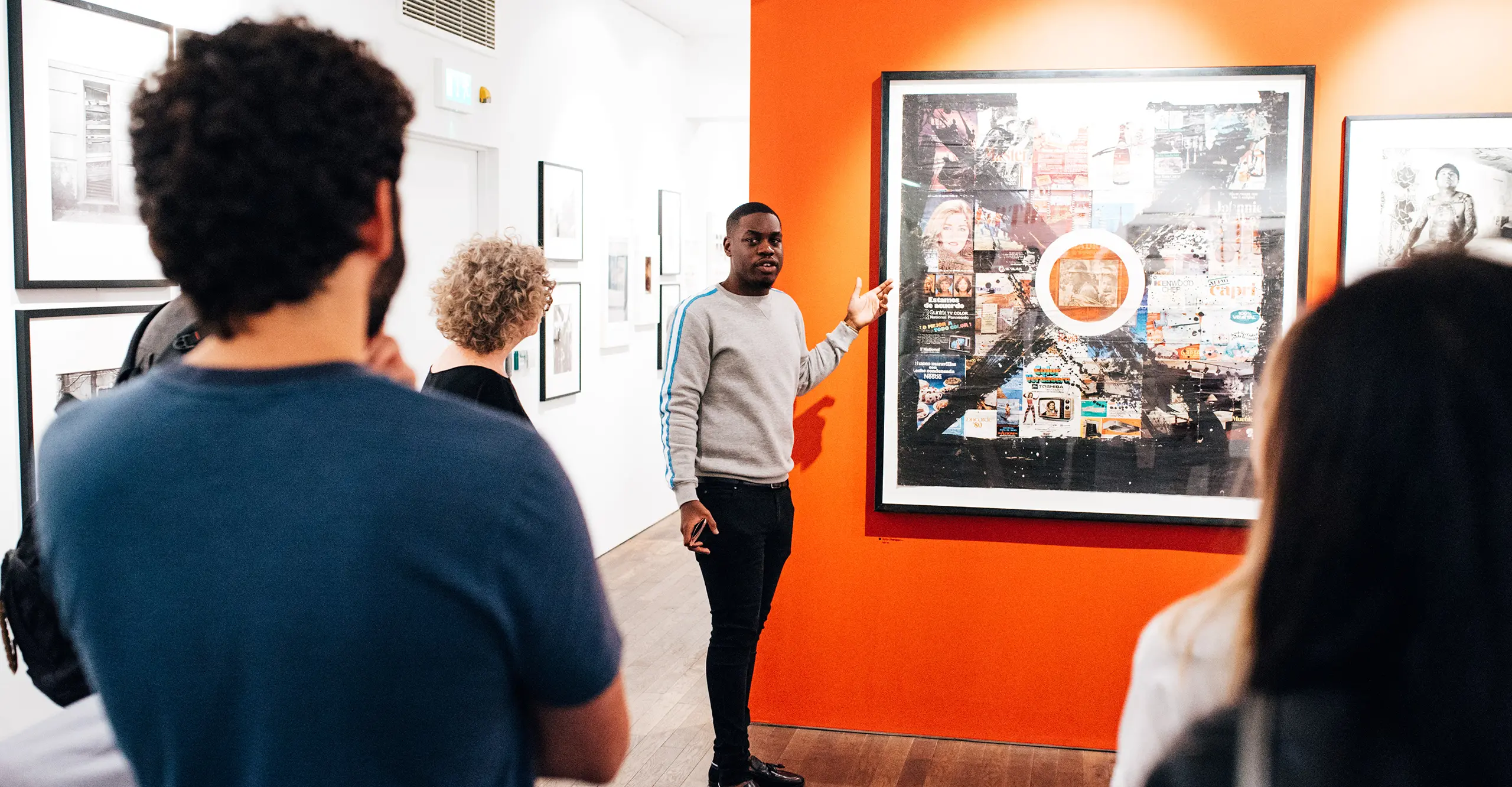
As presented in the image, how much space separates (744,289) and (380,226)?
228 cm

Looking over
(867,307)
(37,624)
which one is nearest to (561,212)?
(867,307)

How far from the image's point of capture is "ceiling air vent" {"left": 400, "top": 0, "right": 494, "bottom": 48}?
432cm

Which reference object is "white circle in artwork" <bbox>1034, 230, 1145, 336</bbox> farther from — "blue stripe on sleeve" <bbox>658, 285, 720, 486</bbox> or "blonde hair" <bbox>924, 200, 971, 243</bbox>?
"blue stripe on sleeve" <bbox>658, 285, 720, 486</bbox>

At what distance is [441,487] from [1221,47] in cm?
297

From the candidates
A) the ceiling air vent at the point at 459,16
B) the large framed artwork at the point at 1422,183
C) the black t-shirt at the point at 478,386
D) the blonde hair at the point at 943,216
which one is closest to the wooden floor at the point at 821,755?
the black t-shirt at the point at 478,386

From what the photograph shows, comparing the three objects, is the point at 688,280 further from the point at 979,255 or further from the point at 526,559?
→ the point at 526,559

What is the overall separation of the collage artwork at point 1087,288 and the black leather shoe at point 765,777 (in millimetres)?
991

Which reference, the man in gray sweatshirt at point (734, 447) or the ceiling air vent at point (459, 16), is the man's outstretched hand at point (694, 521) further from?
the ceiling air vent at point (459, 16)

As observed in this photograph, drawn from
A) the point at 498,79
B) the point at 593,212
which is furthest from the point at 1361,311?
the point at 593,212

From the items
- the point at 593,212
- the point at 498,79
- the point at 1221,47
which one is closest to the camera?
the point at 1221,47

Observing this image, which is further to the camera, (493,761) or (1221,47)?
(1221,47)

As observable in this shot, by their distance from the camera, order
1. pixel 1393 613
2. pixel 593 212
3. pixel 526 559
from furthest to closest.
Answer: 1. pixel 593 212
2. pixel 526 559
3. pixel 1393 613

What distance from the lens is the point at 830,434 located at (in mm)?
3369

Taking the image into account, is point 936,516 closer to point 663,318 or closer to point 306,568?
point 306,568
